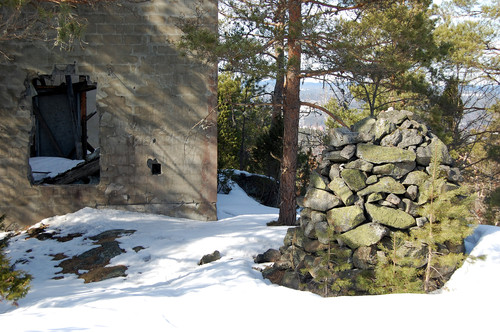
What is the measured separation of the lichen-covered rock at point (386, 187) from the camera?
5750 mm

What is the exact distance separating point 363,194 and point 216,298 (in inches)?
90.3

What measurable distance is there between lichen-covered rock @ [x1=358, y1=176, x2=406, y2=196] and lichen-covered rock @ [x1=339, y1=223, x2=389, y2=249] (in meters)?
0.44

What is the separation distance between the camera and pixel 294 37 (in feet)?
26.2

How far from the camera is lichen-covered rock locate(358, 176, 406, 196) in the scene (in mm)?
5750

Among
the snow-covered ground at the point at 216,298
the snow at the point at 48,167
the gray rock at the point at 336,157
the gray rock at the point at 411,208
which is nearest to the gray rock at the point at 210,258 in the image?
the snow-covered ground at the point at 216,298

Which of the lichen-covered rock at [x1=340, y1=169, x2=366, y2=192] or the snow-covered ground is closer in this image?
the snow-covered ground

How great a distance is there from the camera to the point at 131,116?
9594 mm

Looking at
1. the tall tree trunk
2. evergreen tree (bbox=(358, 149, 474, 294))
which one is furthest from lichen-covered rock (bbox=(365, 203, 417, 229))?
the tall tree trunk

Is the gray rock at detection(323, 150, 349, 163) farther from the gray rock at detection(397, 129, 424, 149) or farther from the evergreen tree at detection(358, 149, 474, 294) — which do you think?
the evergreen tree at detection(358, 149, 474, 294)

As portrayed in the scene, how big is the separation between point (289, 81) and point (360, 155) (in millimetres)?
3287

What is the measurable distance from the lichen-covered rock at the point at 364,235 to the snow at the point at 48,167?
805 centimetres

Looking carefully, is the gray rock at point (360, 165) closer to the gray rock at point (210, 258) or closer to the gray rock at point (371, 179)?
the gray rock at point (371, 179)

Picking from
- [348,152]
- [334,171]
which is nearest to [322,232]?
[334,171]

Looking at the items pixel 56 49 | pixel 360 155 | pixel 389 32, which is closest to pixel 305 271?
pixel 360 155
